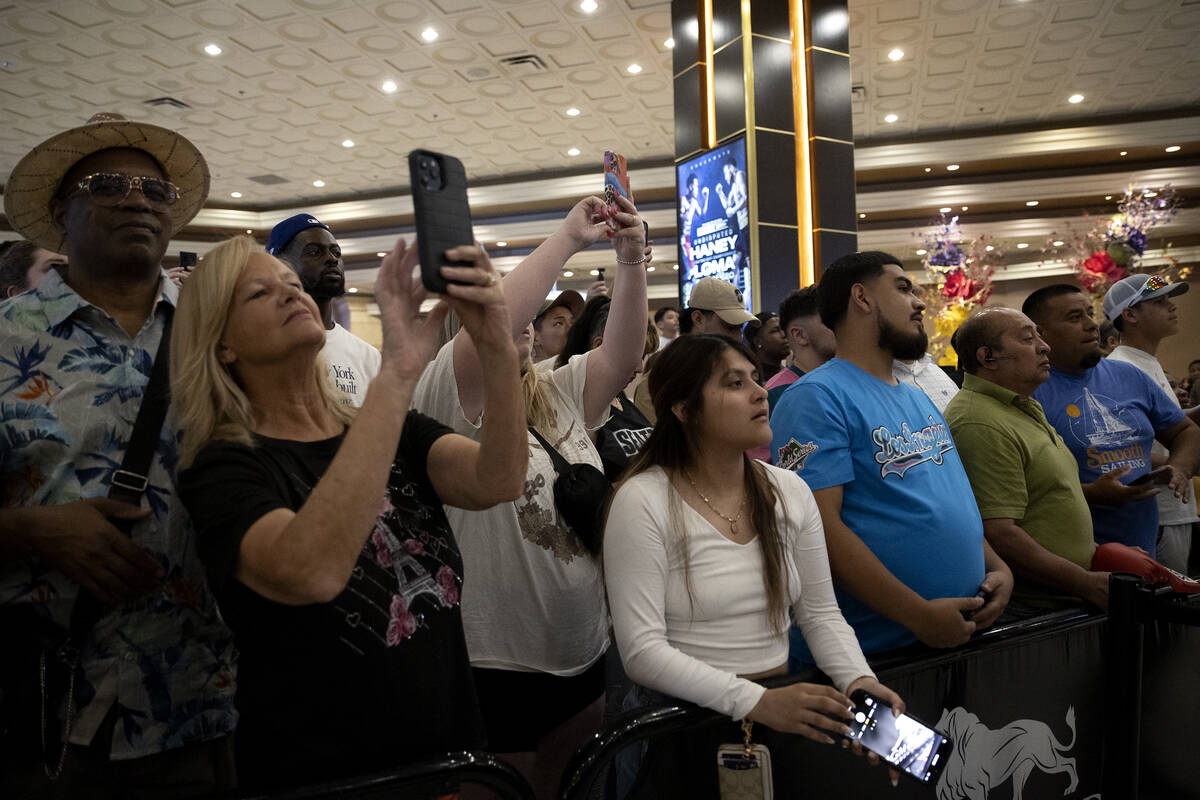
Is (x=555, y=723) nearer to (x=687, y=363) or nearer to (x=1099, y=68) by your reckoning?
(x=687, y=363)

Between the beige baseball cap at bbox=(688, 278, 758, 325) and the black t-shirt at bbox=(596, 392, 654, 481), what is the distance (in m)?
1.06

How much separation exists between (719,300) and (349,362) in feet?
5.56

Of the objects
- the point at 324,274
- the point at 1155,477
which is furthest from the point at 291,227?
the point at 1155,477

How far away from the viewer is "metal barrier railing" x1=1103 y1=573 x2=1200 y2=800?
183cm

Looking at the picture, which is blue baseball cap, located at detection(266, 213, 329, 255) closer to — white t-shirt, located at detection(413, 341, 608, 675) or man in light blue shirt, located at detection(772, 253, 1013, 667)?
white t-shirt, located at detection(413, 341, 608, 675)

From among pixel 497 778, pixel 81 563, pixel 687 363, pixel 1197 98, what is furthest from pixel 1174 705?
pixel 1197 98

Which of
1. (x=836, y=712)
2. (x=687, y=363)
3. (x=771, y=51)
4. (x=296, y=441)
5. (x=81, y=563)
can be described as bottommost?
(x=836, y=712)

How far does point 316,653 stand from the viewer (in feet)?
3.48

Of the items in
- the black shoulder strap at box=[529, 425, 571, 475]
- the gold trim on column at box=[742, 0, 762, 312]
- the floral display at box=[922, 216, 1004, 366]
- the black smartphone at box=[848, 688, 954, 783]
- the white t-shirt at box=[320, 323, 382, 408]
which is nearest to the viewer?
the black smartphone at box=[848, 688, 954, 783]

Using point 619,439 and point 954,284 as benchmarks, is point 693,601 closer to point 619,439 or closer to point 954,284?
point 619,439

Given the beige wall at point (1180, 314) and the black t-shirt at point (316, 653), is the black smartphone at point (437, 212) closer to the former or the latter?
the black t-shirt at point (316, 653)

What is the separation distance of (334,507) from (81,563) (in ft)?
1.66

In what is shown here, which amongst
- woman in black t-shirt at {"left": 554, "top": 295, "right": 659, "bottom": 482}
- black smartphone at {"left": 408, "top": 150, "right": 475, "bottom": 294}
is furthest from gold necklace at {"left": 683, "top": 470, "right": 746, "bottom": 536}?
black smartphone at {"left": 408, "top": 150, "right": 475, "bottom": 294}

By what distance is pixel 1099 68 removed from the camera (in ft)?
29.4
